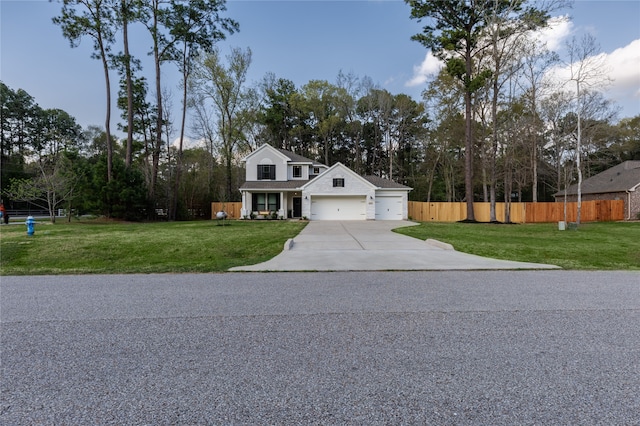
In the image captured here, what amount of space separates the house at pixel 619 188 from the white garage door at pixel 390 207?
15849mm

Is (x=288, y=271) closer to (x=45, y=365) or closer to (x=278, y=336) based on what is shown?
(x=278, y=336)

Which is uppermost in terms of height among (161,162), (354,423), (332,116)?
(332,116)

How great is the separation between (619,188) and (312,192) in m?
24.4

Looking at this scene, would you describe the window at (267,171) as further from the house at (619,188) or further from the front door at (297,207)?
the house at (619,188)

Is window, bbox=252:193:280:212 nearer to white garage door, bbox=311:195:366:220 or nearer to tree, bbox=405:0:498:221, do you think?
white garage door, bbox=311:195:366:220

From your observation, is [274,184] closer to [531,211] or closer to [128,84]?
[128,84]

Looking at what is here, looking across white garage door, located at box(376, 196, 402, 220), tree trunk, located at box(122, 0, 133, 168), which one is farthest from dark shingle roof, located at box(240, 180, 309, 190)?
tree trunk, located at box(122, 0, 133, 168)

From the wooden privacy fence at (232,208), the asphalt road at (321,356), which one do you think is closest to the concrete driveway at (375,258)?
the asphalt road at (321,356)

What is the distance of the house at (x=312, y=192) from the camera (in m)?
Result: 24.4

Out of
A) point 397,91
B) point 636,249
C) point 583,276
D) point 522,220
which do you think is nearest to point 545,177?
point 522,220

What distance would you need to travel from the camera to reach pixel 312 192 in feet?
80.0

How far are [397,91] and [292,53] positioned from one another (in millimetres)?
18529

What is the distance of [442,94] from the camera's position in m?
29.8

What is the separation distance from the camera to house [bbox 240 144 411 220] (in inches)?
960
